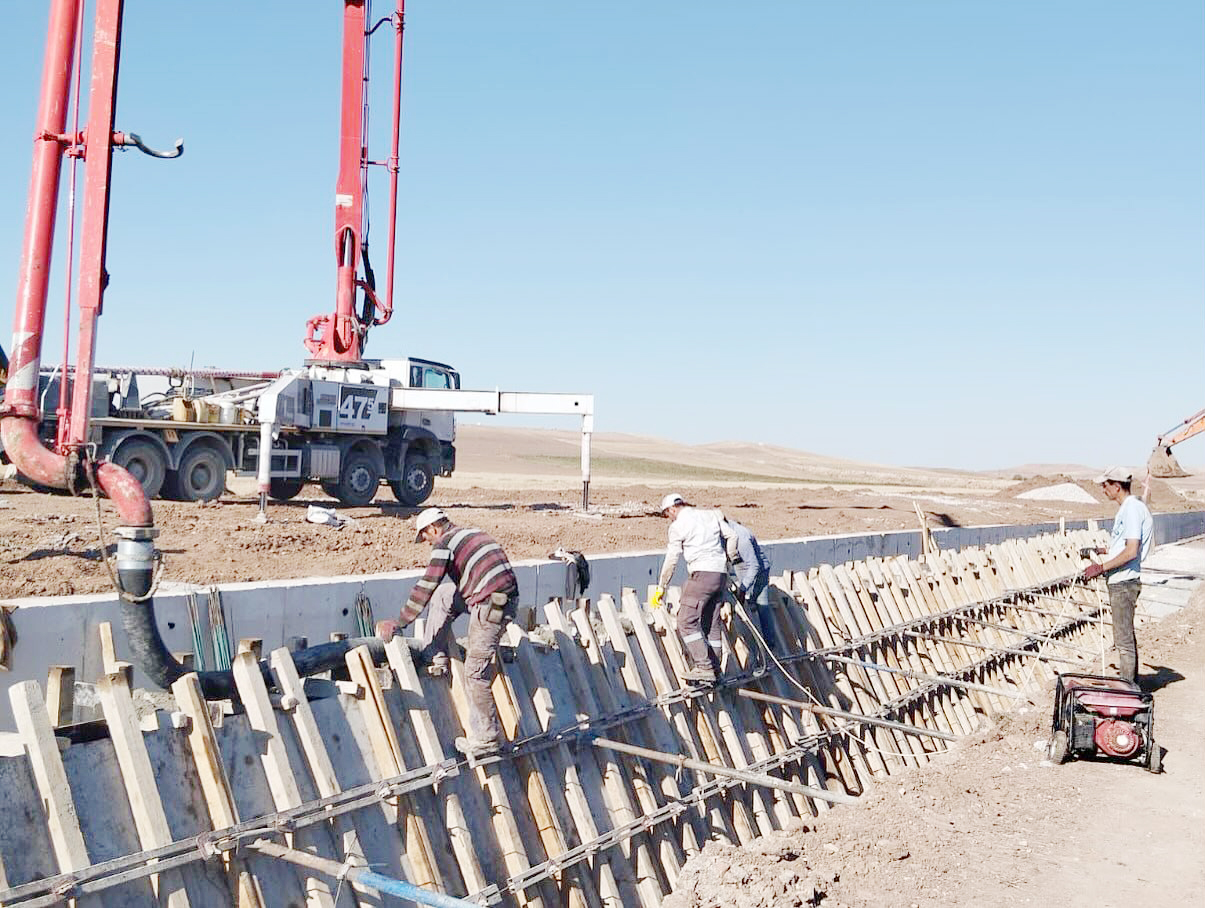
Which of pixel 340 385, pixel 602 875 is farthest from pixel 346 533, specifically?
pixel 602 875

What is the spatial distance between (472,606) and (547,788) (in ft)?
4.19

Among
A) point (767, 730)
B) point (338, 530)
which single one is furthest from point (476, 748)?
point (338, 530)

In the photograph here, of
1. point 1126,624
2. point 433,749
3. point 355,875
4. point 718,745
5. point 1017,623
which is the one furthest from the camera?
point 1017,623

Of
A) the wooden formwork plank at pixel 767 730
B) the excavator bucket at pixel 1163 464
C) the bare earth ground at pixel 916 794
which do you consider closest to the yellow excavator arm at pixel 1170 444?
the excavator bucket at pixel 1163 464

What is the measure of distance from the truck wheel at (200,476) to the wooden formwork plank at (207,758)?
47.7 ft

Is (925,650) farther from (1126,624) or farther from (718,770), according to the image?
(718,770)

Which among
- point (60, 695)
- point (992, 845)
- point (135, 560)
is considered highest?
point (135, 560)

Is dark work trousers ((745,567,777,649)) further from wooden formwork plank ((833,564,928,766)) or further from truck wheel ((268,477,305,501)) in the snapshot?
truck wheel ((268,477,305,501))

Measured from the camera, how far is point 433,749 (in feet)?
20.9

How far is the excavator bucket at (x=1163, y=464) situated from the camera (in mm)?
29578

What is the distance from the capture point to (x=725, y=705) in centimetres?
914

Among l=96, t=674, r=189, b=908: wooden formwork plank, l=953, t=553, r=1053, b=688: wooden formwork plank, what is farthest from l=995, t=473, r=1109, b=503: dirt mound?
l=96, t=674, r=189, b=908: wooden formwork plank

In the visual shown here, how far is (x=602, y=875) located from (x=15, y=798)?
367cm

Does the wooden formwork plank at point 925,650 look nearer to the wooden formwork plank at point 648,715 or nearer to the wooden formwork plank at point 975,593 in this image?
the wooden formwork plank at point 975,593
